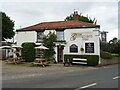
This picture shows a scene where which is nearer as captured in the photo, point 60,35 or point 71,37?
point 71,37

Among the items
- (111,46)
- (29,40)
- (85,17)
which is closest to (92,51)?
(29,40)

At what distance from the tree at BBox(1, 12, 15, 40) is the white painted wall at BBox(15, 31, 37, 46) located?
54.0 ft

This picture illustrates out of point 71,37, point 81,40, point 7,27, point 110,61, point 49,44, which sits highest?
point 7,27

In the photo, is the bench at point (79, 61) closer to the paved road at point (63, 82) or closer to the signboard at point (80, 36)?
the signboard at point (80, 36)

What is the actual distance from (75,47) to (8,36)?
25.9m

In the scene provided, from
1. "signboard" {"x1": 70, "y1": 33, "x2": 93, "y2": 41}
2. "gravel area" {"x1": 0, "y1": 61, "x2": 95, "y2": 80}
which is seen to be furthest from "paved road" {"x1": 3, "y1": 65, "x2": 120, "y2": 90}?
"signboard" {"x1": 70, "y1": 33, "x2": 93, "y2": 41}

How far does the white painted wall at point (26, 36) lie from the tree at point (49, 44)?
9.40 ft

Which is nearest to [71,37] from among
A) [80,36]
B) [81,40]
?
[80,36]

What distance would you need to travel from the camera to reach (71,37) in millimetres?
23422

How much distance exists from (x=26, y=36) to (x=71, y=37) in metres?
7.37

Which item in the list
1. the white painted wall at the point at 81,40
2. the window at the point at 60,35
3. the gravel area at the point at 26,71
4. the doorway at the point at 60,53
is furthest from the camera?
the doorway at the point at 60,53

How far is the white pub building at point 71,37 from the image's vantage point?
72.1 feet

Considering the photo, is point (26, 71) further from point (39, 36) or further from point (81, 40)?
point (39, 36)

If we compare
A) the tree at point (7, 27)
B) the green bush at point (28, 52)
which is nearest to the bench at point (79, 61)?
the green bush at point (28, 52)
